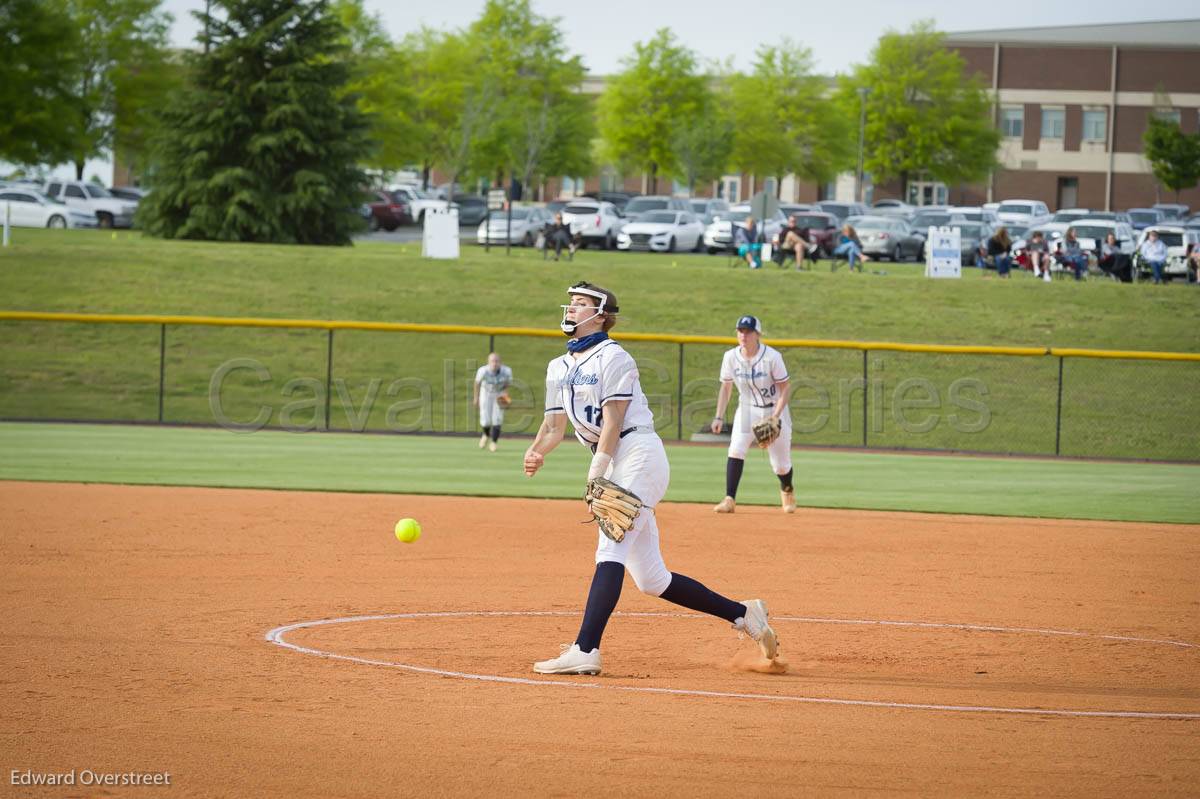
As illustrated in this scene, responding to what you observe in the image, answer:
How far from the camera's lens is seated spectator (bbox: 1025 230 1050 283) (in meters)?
37.8

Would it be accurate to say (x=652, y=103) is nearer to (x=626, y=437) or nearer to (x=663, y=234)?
(x=663, y=234)

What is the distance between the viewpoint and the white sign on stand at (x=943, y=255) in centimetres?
3569

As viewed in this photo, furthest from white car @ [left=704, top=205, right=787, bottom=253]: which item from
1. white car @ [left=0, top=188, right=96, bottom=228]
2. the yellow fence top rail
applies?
white car @ [left=0, top=188, right=96, bottom=228]

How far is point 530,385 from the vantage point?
27.8m

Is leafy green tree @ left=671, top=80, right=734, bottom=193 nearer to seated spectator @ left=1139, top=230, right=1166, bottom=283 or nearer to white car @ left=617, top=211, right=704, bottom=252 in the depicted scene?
white car @ left=617, top=211, right=704, bottom=252

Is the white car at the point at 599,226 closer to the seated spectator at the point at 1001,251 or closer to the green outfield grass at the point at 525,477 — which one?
the seated spectator at the point at 1001,251

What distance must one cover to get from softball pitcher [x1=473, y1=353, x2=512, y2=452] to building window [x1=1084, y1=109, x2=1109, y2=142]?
66.7 m

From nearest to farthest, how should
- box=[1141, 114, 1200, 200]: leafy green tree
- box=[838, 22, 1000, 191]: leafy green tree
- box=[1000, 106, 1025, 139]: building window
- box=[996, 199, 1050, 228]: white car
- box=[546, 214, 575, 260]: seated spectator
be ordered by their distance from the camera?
box=[546, 214, 575, 260]: seated spectator → box=[996, 199, 1050, 228]: white car → box=[1141, 114, 1200, 200]: leafy green tree → box=[838, 22, 1000, 191]: leafy green tree → box=[1000, 106, 1025, 139]: building window

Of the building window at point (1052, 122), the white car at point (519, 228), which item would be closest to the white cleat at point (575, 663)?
the white car at point (519, 228)

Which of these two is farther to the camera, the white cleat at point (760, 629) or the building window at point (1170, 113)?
the building window at point (1170, 113)

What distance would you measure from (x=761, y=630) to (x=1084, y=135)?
258 ft

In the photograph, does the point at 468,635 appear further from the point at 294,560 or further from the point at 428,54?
the point at 428,54

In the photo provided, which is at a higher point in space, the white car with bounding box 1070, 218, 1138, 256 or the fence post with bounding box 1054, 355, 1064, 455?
the white car with bounding box 1070, 218, 1138, 256

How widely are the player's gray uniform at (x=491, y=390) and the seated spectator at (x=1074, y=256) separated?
21093 mm
